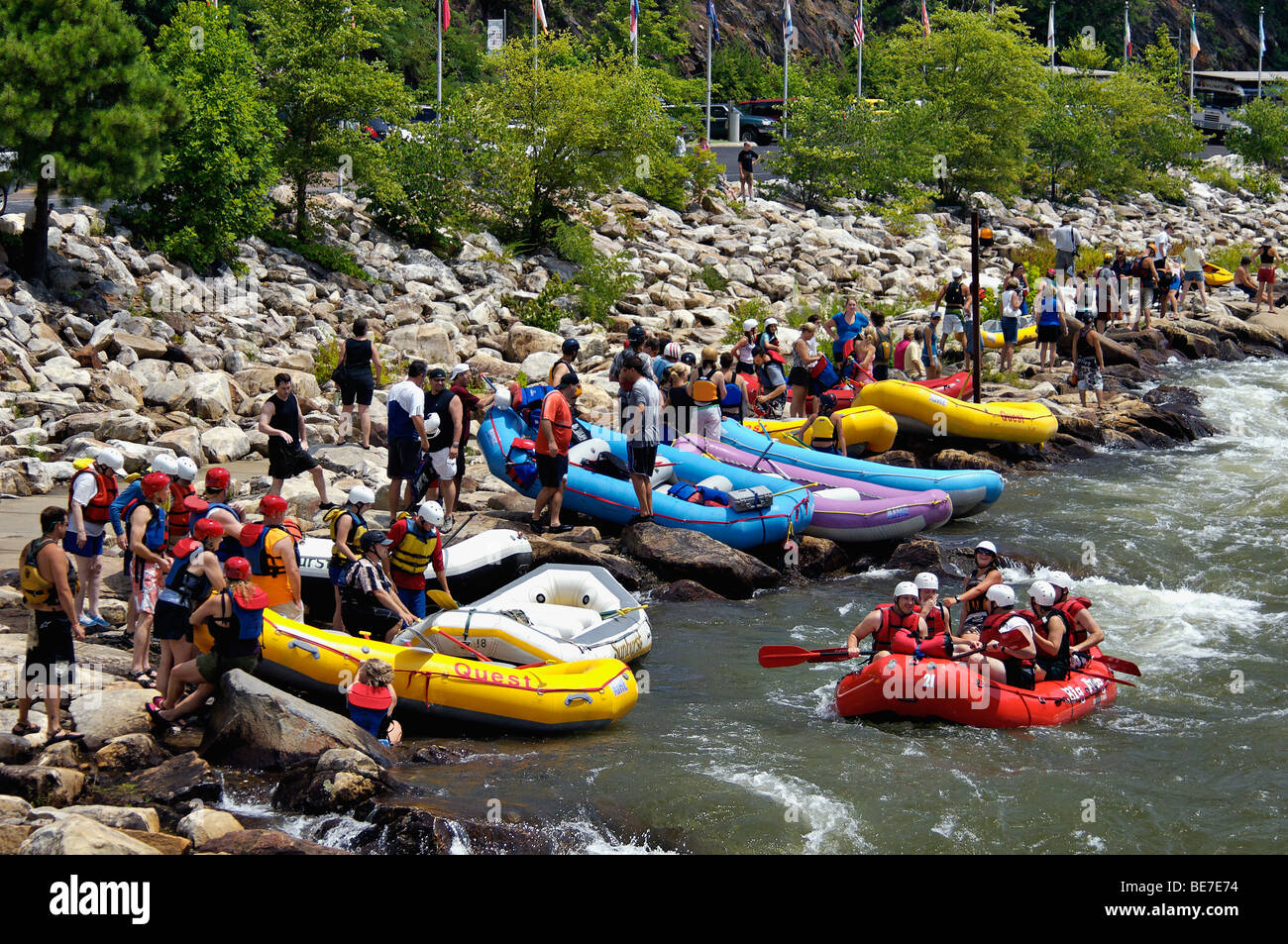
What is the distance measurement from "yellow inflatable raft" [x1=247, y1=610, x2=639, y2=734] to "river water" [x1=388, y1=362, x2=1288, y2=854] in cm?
21

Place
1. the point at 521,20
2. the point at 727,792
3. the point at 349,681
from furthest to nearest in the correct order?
the point at 521,20 → the point at 349,681 → the point at 727,792

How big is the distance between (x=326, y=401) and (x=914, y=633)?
9.01 m

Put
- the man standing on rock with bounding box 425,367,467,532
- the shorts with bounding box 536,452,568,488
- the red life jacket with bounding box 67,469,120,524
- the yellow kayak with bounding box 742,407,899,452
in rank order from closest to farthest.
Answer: the red life jacket with bounding box 67,469,120,524, the man standing on rock with bounding box 425,367,467,532, the shorts with bounding box 536,452,568,488, the yellow kayak with bounding box 742,407,899,452

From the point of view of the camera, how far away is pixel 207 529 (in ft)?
26.7

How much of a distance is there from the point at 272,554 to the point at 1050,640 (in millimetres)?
5579

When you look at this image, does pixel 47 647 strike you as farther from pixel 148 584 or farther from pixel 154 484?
pixel 154 484

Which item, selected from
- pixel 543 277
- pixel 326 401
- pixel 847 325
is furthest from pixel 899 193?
pixel 326 401

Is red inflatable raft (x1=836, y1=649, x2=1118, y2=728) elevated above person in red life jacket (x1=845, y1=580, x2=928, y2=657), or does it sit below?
below

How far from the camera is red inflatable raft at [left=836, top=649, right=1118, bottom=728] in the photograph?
9.20 m

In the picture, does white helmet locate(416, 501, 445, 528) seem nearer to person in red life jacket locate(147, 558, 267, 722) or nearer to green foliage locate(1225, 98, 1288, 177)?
person in red life jacket locate(147, 558, 267, 722)

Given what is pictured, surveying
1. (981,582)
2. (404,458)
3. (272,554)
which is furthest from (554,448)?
(981,582)

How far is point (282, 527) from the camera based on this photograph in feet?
29.5

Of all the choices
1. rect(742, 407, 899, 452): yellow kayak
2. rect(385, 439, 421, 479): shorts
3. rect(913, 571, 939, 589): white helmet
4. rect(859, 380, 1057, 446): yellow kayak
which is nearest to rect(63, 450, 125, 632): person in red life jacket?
rect(385, 439, 421, 479): shorts
